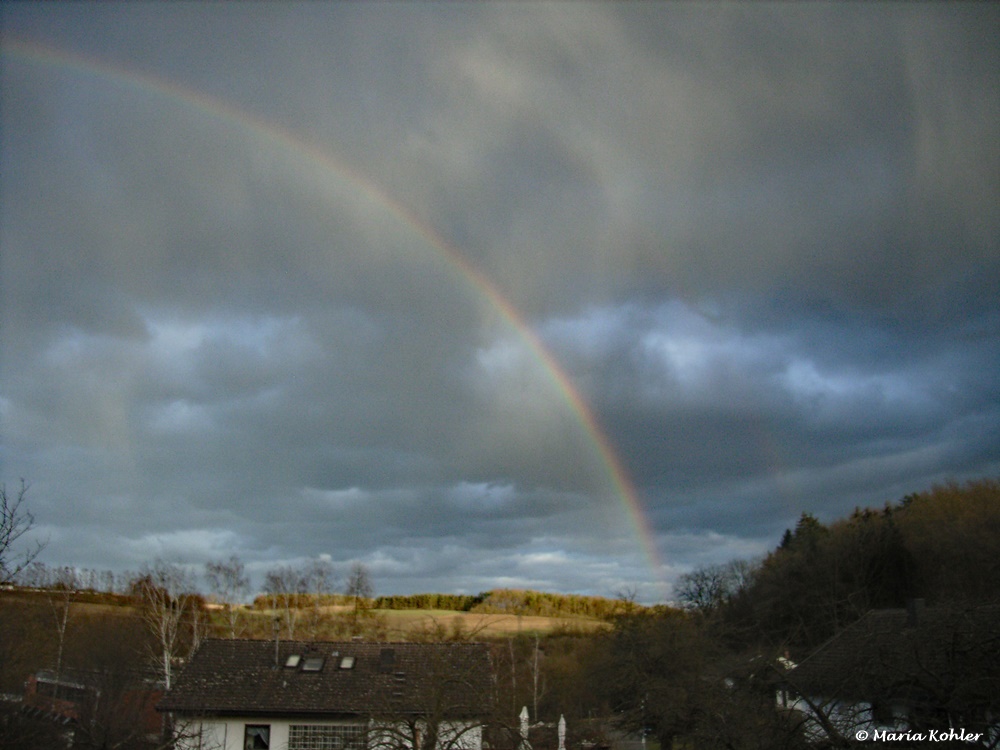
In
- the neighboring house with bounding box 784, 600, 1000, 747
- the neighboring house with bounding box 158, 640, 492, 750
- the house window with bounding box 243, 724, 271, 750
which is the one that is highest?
the neighboring house with bounding box 784, 600, 1000, 747

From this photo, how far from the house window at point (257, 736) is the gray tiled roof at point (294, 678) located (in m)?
A: 0.81

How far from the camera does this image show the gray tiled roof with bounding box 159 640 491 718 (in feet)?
113

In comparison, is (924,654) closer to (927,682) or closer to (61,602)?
(927,682)

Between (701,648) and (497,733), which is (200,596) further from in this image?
(497,733)

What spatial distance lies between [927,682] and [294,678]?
30.8m

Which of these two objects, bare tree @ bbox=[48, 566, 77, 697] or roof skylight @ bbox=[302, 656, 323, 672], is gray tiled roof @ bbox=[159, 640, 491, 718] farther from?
bare tree @ bbox=[48, 566, 77, 697]

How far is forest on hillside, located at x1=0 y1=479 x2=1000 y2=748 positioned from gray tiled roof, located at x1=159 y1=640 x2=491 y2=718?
3.37m

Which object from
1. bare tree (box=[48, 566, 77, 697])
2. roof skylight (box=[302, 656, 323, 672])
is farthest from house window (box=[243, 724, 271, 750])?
bare tree (box=[48, 566, 77, 697])

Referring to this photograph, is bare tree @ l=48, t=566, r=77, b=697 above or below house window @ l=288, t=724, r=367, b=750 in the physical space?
above

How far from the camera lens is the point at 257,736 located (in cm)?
3466

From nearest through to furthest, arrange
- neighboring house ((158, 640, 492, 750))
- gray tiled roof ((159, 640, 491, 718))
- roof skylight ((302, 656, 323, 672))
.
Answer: neighboring house ((158, 640, 492, 750)) → gray tiled roof ((159, 640, 491, 718)) → roof skylight ((302, 656, 323, 672))

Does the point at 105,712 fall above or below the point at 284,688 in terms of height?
above

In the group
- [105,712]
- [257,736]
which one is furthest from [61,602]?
[105,712]

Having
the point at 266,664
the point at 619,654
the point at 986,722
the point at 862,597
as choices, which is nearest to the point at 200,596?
the point at 266,664
